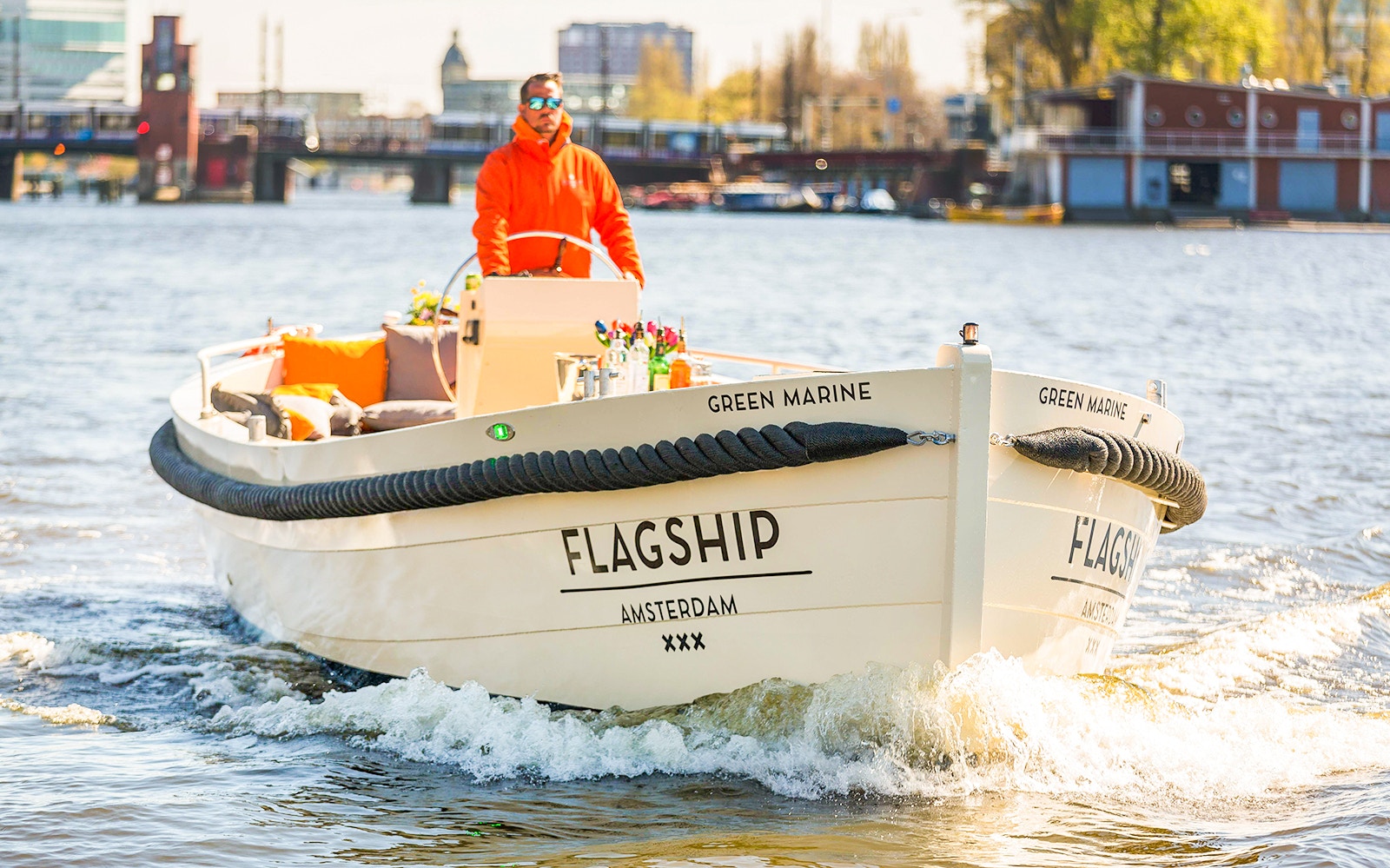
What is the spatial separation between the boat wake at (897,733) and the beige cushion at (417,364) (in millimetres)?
2990

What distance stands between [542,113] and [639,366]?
157 cm

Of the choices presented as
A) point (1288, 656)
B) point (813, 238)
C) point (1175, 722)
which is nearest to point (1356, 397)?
point (1288, 656)

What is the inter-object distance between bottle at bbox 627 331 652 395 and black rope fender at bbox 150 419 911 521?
891 mm

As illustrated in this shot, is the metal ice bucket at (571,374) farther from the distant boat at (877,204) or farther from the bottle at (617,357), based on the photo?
the distant boat at (877,204)

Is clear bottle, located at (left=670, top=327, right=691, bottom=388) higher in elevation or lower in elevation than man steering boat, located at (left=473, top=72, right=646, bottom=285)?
lower

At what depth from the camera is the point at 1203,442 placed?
15227mm

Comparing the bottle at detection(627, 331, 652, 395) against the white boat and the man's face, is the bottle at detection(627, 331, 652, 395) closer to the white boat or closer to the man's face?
the white boat

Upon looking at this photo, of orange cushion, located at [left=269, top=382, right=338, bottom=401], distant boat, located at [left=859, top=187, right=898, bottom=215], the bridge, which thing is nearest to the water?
orange cushion, located at [left=269, top=382, right=338, bottom=401]

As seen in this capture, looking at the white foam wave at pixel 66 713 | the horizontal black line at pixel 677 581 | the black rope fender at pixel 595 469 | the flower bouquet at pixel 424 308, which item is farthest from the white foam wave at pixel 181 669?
the flower bouquet at pixel 424 308

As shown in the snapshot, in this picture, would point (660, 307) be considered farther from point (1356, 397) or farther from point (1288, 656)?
point (1288, 656)

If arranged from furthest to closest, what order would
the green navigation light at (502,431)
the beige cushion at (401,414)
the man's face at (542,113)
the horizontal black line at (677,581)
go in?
the beige cushion at (401,414) < the man's face at (542,113) < the green navigation light at (502,431) < the horizontal black line at (677,581)

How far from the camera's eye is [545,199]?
26.1 feet

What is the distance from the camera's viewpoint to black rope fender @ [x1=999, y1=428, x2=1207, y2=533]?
18.6 ft

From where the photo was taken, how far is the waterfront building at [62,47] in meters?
139
